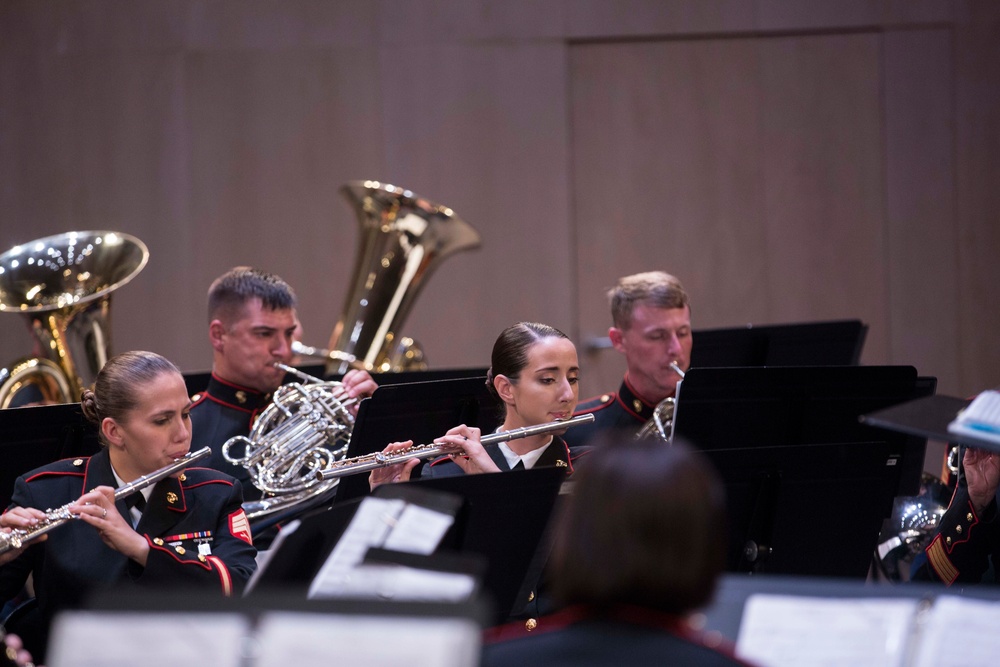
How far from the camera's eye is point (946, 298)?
6.38 metres

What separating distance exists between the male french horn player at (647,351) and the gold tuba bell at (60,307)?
183 centimetres

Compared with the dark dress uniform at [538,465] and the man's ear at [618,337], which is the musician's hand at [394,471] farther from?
the man's ear at [618,337]

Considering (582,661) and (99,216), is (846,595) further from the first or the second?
(99,216)

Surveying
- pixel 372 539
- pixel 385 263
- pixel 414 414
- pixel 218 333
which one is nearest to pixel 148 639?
pixel 372 539

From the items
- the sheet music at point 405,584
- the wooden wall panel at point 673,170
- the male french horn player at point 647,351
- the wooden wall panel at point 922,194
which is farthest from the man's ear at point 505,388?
the wooden wall panel at point 922,194

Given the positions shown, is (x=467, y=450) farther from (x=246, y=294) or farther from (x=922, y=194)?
(x=922, y=194)

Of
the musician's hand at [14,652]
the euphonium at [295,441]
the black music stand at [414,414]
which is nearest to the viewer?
the musician's hand at [14,652]

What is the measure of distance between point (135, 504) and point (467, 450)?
85 centimetres

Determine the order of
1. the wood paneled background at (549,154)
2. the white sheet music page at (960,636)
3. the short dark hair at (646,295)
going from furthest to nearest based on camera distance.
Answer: the wood paneled background at (549,154)
the short dark hair at (646,295)
the white sheet music page at (960,636)

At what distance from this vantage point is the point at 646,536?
140cm

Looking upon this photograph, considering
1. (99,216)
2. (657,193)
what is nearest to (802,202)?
(657,193)

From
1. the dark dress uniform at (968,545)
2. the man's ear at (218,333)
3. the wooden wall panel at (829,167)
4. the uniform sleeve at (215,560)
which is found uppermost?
the wooden wall panel at (829,167)

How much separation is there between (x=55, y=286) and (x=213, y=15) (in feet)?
8.60

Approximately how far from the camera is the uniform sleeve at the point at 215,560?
265 centimetres
